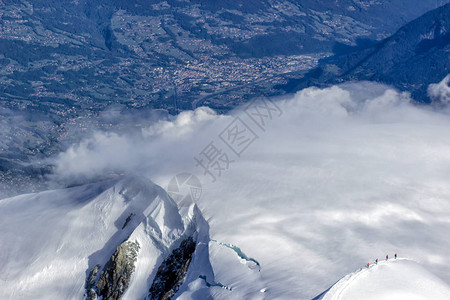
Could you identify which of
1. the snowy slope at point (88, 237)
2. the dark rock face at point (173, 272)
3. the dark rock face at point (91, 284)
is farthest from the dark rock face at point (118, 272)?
the dark rock face at point (173, 272)

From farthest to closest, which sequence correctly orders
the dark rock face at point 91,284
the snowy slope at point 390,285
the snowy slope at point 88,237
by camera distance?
the snowy slope at point 88,237
the dark rock face at point 91,284
the snowy slope at point 390,285

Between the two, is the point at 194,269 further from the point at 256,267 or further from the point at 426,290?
the point at 426,290

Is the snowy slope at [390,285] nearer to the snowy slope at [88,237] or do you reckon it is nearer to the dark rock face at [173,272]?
the dark rock face at [173,272]

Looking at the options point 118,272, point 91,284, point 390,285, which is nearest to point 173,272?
point 118,272

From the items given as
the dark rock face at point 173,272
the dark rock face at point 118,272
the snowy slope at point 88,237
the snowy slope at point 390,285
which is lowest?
the snowy slope at point 390,285

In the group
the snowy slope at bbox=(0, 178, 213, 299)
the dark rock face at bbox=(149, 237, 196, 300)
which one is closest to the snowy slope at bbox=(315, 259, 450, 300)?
the dark rock face at bbox=(149, 237, 196, 300)

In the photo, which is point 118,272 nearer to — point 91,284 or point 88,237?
point 91,284

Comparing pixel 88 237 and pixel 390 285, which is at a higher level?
pixel 88 237
